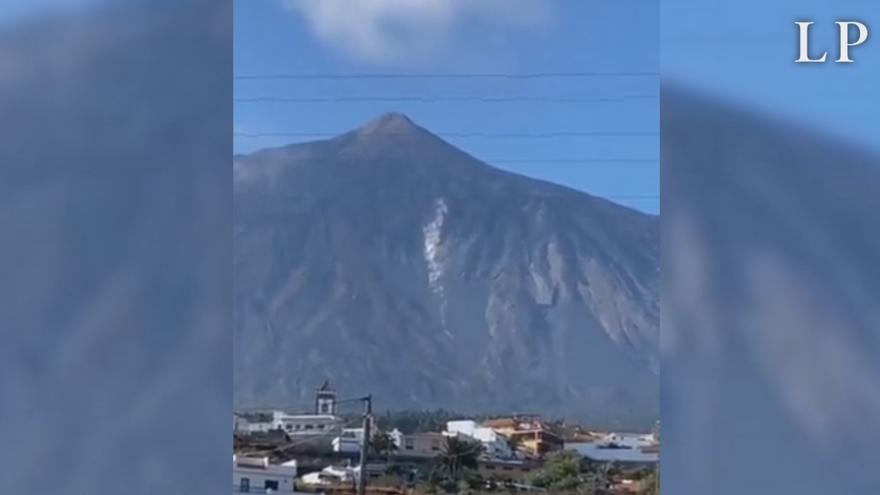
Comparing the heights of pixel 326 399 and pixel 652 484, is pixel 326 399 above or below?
above

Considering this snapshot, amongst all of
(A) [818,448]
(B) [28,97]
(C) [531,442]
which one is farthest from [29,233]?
(A) [818,448]

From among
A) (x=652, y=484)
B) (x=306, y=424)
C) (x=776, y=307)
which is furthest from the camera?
(x=306, y=424)

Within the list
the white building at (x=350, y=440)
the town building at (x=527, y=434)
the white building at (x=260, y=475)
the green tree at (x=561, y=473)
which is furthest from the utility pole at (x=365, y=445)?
the green tree at (x=561, y=473)

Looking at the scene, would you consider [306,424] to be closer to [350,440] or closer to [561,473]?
[350,440]

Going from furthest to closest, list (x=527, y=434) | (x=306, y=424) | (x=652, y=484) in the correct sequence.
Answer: (x=306, y=424)
(x=527, y=434)
(x=652, y=484)

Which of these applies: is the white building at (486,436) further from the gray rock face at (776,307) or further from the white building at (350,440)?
the gray rock face at (776,307)

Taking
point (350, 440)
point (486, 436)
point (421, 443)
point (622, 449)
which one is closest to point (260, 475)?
point (350, 440)
